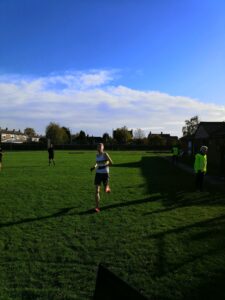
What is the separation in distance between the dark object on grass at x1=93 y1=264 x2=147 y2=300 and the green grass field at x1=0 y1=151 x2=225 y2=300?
234 centimetres

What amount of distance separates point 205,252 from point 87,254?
200cm

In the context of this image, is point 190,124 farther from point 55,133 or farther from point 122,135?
point 55,133

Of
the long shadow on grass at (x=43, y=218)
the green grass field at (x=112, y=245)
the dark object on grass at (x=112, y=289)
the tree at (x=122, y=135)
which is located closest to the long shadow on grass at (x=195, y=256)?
the green grass field at (x=112, y=245)

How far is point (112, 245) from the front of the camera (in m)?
6.41

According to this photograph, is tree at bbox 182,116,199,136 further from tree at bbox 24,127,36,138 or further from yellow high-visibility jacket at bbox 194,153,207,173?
tree at bbox 24,127,36,138

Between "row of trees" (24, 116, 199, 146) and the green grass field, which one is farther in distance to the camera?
"row of trees" (24, 116, 199, 146)

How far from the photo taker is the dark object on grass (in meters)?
2.11

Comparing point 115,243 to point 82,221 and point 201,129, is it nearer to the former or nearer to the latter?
point 82,221

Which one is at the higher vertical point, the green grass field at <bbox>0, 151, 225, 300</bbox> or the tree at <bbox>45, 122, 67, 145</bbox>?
the tree at <bbox>45, 122, 67, 145</bbox>

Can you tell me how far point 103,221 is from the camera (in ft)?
27.0

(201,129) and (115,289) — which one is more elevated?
(201,129)

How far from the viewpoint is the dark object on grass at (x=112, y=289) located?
2.11 meters

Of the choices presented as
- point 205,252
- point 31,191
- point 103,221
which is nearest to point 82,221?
point 103,221

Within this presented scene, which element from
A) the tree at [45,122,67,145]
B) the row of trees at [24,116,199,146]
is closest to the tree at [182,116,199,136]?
the row of trees at [24,116,199,146]
